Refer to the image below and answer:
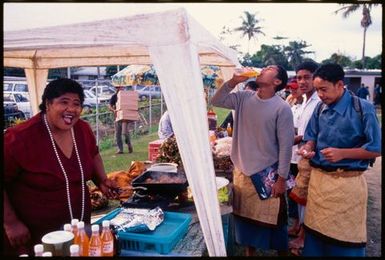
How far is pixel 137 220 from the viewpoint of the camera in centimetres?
254

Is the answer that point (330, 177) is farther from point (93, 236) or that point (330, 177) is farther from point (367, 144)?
point (93, 236)

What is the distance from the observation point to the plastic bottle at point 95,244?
2018 mm

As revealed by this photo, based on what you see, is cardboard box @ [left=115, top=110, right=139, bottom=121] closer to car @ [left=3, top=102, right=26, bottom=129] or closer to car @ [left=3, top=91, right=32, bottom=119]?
car @ [left=3, top=102, right=26, bottom=129]

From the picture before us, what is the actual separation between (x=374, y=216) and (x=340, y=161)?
326 centimetres

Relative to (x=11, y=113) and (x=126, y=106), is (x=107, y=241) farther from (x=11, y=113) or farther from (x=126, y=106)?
(x=11, y=113)

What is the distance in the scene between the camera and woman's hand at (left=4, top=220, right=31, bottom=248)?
2.39 meters

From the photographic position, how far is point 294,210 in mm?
5289

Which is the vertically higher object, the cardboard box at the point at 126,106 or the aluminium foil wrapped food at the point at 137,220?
the cardboard box at the point at 126,106

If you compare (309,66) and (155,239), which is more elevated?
(309,66)

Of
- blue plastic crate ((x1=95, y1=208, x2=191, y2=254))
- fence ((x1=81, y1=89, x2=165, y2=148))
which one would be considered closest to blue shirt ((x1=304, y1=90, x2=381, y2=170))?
blue plastic crate ((x1=95, y1=208, x2=191, y2=254))

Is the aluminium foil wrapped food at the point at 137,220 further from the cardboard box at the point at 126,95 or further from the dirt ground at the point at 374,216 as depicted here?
the cardboard box at the point at 126,95

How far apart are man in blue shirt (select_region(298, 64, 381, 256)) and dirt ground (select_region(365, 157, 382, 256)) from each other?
1.69 m

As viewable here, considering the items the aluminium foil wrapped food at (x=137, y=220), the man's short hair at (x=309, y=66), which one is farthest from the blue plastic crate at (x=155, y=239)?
the man's short hair at (x=309, y=66)

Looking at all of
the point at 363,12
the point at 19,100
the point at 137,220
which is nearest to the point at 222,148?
the point at 137,220
